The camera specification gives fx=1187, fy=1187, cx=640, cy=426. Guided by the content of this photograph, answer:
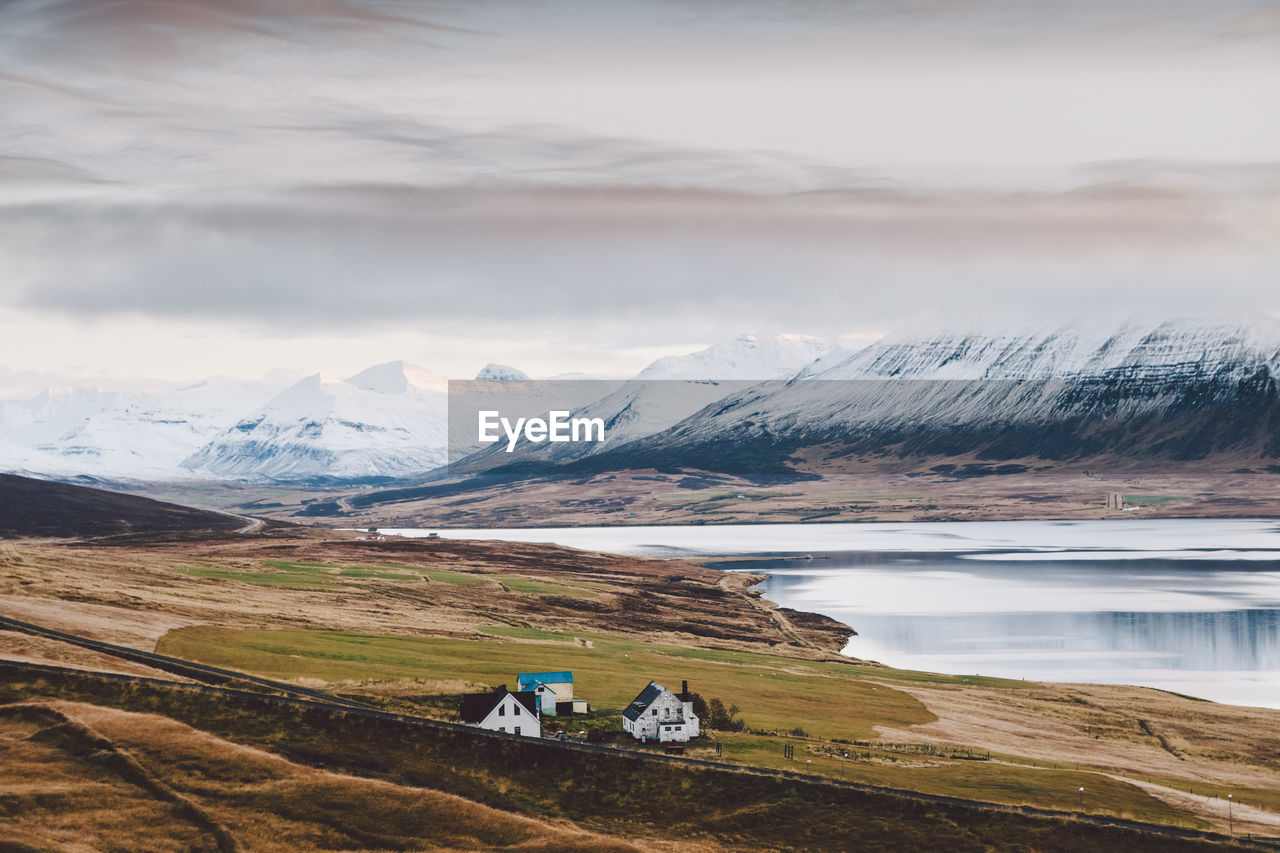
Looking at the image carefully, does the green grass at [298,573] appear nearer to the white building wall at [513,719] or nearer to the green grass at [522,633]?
the green grass at [522,633]

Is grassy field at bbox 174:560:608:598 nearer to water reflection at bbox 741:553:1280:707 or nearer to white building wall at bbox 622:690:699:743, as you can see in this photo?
water reflection at bbox 741:553:1280:707

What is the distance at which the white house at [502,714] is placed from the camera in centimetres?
6625

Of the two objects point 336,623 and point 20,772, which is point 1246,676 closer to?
point 336,623

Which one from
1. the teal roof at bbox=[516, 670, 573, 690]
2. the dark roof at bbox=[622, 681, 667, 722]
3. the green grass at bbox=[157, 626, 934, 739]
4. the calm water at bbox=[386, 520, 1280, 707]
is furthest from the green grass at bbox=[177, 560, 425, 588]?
the dark roof at bbox=[622, 681, 667, 722]

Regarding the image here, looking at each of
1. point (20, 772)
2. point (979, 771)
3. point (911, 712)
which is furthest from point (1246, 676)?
point (20, 772)

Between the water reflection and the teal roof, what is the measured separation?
162 feet

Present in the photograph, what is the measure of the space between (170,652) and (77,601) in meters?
24.0

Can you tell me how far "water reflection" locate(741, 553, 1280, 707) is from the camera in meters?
113

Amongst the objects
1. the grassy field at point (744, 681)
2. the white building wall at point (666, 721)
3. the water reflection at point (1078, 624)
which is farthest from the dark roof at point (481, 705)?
the water reflection at point (1078, 624)

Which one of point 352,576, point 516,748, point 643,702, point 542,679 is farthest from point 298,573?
point 516,748

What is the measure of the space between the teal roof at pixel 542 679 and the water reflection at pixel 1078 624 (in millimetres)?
49522

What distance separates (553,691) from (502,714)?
30.7ft

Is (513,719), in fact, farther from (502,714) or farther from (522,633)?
(522,633)

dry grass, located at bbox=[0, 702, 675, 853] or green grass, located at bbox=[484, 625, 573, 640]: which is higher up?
dry grass, located at bbox=[0, 702, 675, 853]
